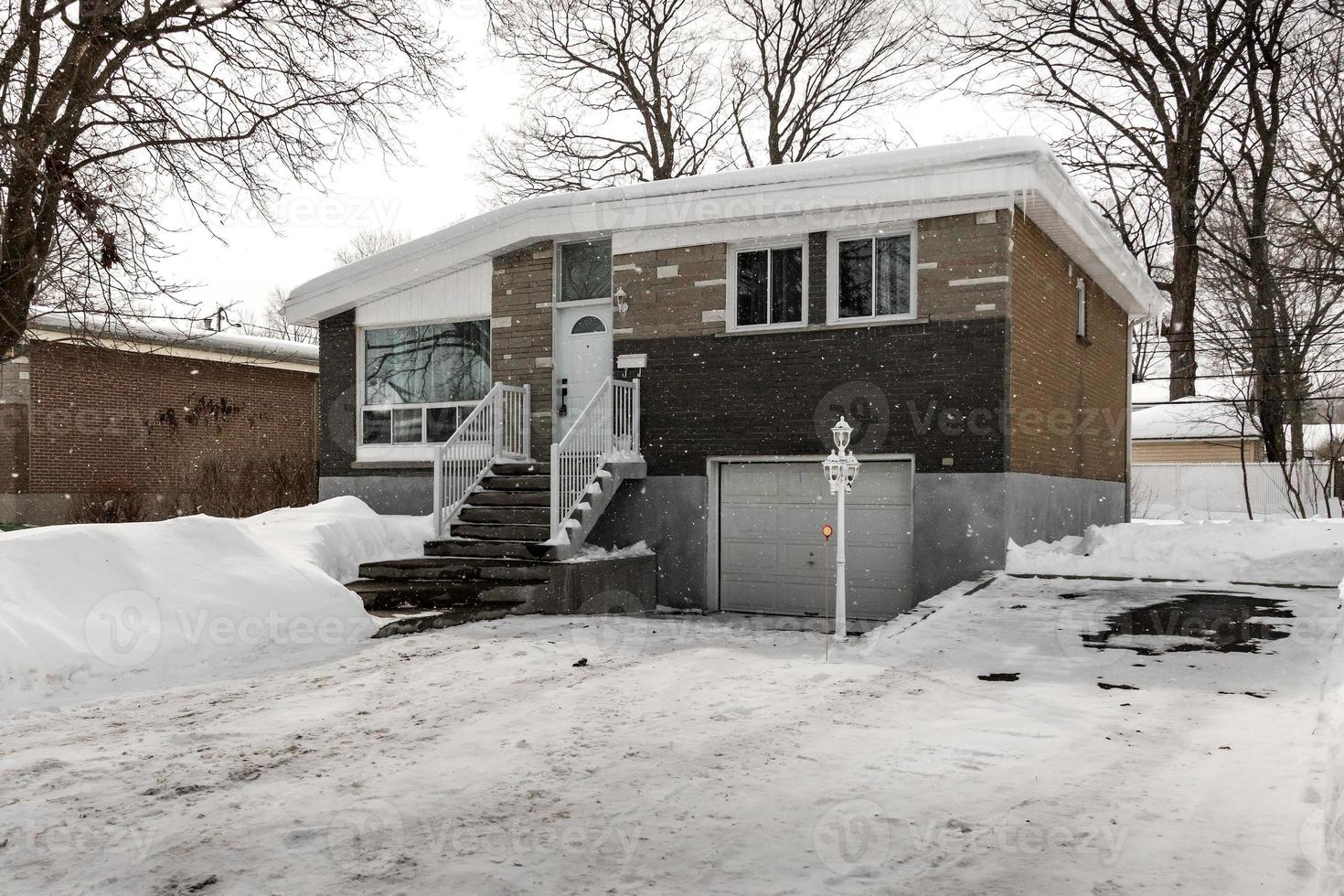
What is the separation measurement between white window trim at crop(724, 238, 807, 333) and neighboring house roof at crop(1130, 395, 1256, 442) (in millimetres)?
21584

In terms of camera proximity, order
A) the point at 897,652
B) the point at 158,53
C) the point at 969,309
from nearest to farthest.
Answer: the point at 897,652 < the point at 158,53 < the point at 969,309

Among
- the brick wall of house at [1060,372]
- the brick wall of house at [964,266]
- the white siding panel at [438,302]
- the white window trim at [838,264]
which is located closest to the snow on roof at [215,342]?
the white siding panel at [438,302]

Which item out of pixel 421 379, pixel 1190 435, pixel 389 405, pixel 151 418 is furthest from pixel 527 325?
pixel 1190 435

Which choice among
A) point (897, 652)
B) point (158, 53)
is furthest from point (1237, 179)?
point (158, 53)

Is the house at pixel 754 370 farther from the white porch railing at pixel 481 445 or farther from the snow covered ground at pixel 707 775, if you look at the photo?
the snow covered ground at pixel 707 775

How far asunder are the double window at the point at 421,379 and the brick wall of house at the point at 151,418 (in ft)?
20.2

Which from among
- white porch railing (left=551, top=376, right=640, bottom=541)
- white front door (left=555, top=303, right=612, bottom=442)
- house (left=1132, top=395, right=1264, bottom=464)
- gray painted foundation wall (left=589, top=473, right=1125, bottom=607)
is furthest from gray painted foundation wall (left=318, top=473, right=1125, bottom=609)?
house (left=1132, top=395, right=1264, bottom=464)

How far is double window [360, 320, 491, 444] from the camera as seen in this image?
49.8 ft

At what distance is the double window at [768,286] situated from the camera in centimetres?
1312

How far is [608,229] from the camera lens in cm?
1388

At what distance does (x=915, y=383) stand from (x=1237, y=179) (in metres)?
17.9

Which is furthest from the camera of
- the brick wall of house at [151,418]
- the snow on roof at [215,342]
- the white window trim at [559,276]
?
the brick wall of house at [151,418]

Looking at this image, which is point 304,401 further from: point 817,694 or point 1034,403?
point 817,694

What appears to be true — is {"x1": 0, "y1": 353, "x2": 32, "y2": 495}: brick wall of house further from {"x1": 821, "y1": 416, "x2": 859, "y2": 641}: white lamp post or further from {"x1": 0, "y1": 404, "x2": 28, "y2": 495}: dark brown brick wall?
{"x1": 821, "y1": 416, "x2": 859, "y2": 641}: white lamp post
